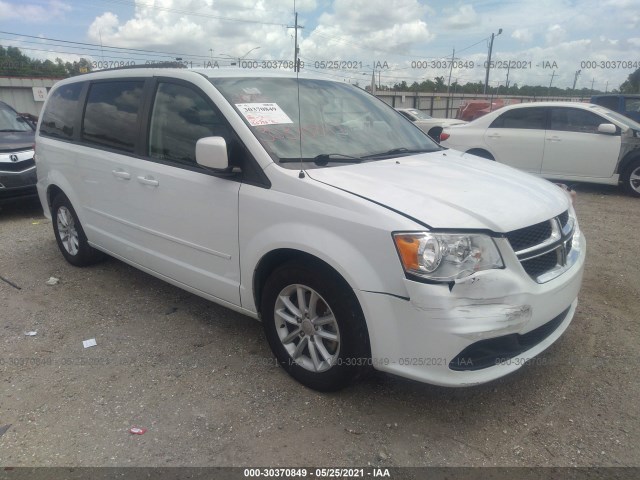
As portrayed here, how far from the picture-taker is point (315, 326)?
2818 millimetres

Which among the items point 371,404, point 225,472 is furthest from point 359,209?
point 225,472

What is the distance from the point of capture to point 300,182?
107 inches

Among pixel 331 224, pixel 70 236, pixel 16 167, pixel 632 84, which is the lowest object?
pixel 70 236

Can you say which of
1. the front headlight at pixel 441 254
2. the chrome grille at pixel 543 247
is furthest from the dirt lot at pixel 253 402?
the front headlight at pixel 441 254

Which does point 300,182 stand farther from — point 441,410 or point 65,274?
point 65,274

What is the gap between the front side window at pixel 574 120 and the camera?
8.42 m

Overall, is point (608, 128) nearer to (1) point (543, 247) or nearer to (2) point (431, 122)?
(1) point (543, 247)

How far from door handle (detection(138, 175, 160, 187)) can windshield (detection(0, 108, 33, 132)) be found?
5.63 meters

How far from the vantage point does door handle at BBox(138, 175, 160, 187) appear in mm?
3523

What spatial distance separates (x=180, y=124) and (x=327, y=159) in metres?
1.17

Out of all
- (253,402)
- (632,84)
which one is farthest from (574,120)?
(632,84)

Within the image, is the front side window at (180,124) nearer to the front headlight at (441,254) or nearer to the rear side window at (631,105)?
the front headlight at (441,254)

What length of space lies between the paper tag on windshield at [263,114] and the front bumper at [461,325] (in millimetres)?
1330

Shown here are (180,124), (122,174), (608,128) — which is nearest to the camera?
(180,124)
